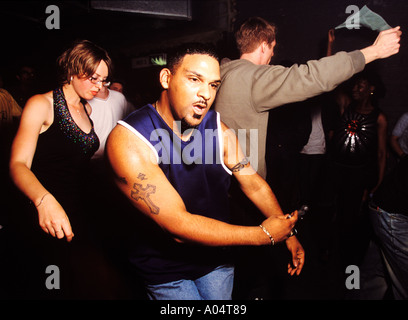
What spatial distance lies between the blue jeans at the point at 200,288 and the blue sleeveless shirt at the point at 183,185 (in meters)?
0.05

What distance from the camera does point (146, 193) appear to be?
A: 1.30m

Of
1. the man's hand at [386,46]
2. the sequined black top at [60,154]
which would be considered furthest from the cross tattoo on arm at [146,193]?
the man's hand at [386,46]

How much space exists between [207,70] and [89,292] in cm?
163

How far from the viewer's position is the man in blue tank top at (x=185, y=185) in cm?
131

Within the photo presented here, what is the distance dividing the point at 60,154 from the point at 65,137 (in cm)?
12

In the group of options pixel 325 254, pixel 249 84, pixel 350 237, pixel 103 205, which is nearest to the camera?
pixel 249 84

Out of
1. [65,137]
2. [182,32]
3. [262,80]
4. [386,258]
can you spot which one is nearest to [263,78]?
[262,80]

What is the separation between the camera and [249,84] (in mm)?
1974

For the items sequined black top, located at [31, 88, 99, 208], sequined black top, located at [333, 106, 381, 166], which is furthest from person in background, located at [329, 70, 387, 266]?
sequined black top, located at [31, 88, 99, 208]

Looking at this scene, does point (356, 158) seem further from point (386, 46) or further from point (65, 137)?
point (65, 137)

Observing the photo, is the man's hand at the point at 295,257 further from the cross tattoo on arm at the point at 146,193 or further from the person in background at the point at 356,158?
the person in background at the point at 356,158
